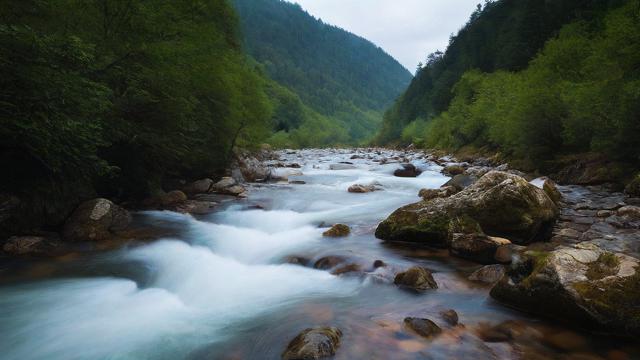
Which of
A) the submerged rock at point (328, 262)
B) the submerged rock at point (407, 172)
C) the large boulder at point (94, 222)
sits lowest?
the submerged rock at point (407, 172)

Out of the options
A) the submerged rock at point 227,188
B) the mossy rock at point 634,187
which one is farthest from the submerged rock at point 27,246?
the mossy rock at point 634,187

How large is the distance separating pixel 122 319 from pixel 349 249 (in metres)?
4.56

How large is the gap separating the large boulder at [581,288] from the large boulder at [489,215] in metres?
2.80

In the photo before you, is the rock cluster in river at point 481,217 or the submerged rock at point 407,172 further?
the submerged rock at point 407,172

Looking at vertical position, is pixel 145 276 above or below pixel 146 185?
below

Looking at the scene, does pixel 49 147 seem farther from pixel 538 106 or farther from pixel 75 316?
pixel 538 106

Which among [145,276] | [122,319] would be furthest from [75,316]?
[145,276]

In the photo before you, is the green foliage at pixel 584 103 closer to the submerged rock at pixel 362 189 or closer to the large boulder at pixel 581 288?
the submerged rock at pixel 362 189

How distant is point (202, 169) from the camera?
18.0 metres

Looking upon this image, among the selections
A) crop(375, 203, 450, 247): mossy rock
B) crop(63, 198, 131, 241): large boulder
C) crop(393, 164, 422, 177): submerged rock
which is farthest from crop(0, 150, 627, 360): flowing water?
crop(393, 164, 422, 177): submerged rock

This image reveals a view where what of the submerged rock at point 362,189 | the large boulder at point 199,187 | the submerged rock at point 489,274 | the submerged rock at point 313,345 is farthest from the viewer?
the submerged rock at point 362,189

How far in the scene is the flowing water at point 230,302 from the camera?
196 inches

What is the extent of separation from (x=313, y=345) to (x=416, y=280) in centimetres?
253

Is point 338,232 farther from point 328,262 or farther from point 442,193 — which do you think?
point 442,193
